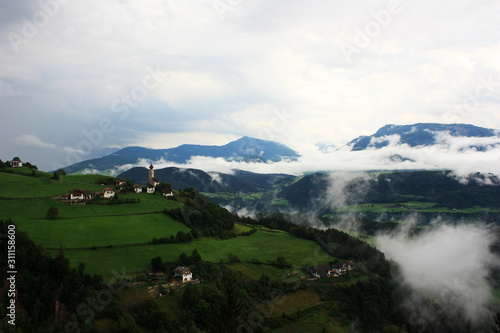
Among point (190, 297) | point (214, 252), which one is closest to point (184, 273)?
point (190, 297)

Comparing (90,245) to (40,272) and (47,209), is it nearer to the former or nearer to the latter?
(40,272)

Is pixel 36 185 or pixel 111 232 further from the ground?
pixel 36 185

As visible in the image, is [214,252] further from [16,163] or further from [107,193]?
[16,163]

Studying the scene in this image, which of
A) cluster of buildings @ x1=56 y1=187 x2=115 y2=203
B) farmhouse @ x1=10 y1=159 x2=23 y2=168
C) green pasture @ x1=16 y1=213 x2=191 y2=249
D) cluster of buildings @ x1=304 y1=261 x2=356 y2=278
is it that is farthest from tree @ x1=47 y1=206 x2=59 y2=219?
cluster of buildings @ x1=304 y1=261 x2=356 y2=278

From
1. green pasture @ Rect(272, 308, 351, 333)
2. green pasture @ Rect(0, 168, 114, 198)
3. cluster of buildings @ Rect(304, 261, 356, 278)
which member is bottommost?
green pasture @ Rect(272, 308, 351, 333)

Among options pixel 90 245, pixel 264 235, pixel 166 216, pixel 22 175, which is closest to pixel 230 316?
pixel 90 245

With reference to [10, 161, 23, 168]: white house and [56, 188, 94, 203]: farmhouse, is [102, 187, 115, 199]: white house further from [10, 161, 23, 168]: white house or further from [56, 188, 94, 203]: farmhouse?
[10, 161, 23, 168]: white house
